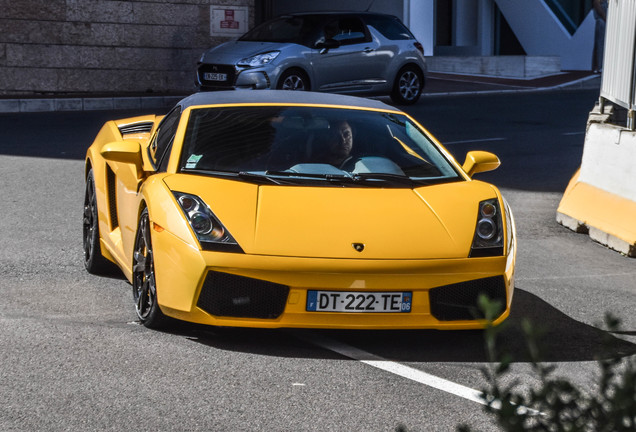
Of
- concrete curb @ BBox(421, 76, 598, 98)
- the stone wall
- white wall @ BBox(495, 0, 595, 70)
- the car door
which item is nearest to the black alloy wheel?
the car door

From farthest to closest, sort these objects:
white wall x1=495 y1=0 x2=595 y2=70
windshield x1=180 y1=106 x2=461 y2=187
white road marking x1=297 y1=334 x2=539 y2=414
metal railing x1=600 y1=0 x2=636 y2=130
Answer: white wall x1=495 y1=0 x2=595 y2=70 → metal railing x1=600 y1=0 x2=636 y2=130 → windshield x1=180 y1=106 x2=461 y2=187 → white road marking x1=297 y1=334 x2=539 y2=414

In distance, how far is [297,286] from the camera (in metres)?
5.23

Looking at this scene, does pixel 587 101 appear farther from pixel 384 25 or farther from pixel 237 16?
pixel 237 16

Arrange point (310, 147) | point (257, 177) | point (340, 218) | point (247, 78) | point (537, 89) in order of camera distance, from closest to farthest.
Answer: point (340, 218)
point (257, 177)
point (310, 147)
point (247, 78)
point (537, 89)

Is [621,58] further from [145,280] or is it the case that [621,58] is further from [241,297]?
[241,297]

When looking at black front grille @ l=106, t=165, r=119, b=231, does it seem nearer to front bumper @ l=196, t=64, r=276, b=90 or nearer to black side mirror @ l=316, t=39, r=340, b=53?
front bumper @ l=196, t=64, r=276, b=90

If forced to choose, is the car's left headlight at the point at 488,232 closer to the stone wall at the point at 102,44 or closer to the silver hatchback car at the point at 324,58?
the silver hatchback car at the point at 324,58

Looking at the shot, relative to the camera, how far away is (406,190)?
5.97 meters

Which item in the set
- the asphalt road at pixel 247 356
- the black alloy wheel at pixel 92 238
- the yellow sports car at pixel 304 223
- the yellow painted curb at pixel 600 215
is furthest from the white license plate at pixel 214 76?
the yellow sports car at pixel 304 223

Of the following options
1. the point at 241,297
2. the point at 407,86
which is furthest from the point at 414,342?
the point at 407,86

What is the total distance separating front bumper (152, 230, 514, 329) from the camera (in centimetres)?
522

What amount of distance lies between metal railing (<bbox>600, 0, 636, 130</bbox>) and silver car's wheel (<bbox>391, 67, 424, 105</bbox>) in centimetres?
1050

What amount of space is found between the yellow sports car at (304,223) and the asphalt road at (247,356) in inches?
8.3

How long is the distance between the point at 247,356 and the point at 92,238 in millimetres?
2201
